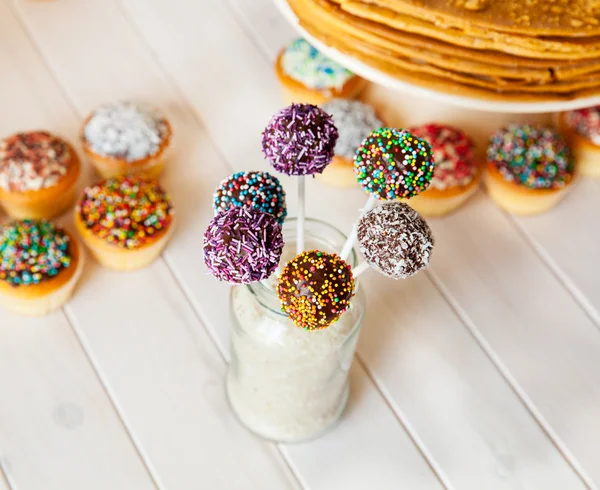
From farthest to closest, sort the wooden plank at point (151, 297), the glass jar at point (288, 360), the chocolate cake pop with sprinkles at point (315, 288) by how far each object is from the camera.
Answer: the wooden plank at point (151, 297) < the glass jar at point (288, 360) < the chocolate cake pop with sprinkles at point (315, 288)

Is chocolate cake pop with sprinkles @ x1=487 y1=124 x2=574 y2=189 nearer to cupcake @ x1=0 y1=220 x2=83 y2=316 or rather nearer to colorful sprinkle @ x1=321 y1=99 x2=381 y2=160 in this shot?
colorful sprinkle @ x1=321 y1=99 x2=381 y2=160

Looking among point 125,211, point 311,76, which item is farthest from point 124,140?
point 311,76

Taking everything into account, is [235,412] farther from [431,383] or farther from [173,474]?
[431,383]

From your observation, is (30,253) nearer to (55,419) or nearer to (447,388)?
(55,419)

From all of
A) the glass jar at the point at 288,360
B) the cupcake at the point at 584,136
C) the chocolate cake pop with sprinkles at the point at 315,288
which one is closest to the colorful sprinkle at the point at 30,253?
the glass jar at the point at 288,360

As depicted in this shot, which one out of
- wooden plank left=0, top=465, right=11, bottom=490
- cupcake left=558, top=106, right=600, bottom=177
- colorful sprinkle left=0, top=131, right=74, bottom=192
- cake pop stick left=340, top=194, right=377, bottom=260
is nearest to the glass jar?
cake pop stick left=340, top=194, right=377, bottom=260

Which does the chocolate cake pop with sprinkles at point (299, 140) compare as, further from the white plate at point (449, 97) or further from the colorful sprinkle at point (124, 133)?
the colorful sprinkle at point (124, 133)

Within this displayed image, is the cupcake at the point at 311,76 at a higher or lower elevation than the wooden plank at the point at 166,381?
higher
